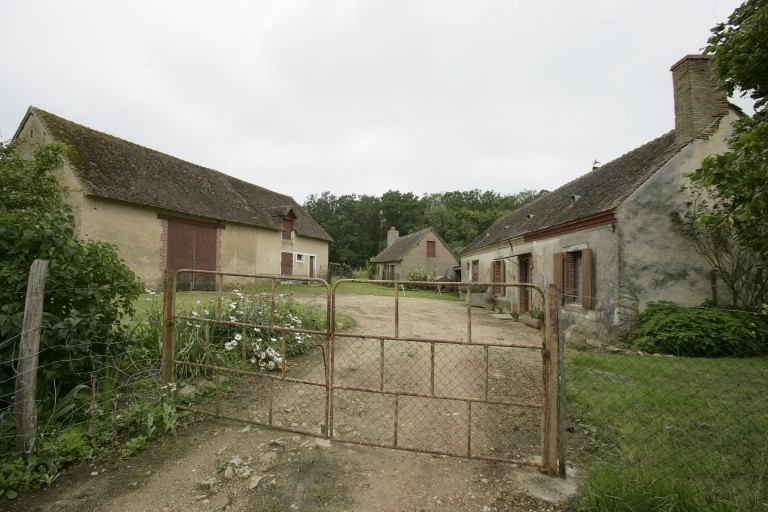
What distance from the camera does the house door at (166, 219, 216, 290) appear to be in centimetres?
1636

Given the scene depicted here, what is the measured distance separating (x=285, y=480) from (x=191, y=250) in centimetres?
1625

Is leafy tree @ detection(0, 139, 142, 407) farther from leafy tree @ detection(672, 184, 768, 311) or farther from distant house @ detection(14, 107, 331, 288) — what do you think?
leafy tree @ detection(672, 184, 768, 311)

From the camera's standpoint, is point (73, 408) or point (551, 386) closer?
point (551, 386)

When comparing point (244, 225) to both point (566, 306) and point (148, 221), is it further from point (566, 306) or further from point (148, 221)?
point (566, 306)

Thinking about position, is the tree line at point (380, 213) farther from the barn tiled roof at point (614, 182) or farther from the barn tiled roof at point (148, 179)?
the barn tiled roof at point (614, 182)

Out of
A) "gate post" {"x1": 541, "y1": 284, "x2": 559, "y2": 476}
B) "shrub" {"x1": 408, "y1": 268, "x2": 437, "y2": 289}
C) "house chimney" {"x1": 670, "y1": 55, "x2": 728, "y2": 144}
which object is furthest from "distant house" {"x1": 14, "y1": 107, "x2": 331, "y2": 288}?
"house chimney" {"x1": 670, "y1": 55, "x2": 728, "y2": 144}

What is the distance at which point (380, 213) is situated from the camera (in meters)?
62.7

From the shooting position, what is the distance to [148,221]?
15.4 meters

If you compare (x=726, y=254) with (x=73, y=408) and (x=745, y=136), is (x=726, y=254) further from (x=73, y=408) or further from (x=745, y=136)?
(x=73, y=408)

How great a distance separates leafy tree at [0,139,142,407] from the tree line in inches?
1887

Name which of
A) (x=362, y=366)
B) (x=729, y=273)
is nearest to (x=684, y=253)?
(x=729, y=273)

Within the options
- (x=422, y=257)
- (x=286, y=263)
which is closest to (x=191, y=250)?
(x=286, y=263)

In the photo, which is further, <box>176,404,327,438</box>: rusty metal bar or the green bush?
the green bush

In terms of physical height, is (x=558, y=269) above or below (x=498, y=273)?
above
